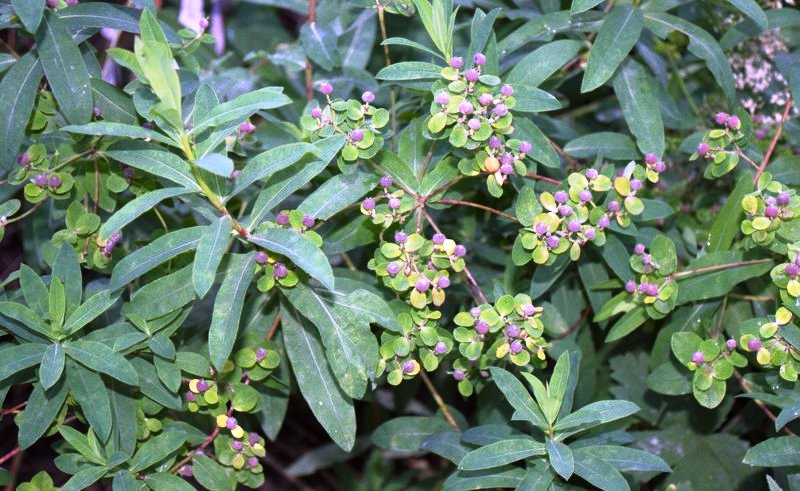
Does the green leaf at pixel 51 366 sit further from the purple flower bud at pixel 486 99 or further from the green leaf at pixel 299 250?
the purple flower bud at pixel 486 99

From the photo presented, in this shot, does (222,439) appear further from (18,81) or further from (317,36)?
(317,36)

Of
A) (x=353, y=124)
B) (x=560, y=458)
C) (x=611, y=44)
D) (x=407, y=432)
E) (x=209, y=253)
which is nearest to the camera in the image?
(x=209, y=253)

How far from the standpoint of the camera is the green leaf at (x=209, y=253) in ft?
4.09

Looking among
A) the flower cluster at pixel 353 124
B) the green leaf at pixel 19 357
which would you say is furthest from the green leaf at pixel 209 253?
the green leaf at pixel 19 357

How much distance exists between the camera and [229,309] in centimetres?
138

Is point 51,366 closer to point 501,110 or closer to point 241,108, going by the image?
point 241,108

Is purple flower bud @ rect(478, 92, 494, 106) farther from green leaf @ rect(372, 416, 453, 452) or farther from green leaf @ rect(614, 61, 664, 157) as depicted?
green leaf @ rect(372, 416, 453, 452)

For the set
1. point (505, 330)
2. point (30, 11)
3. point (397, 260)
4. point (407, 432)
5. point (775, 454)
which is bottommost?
point (407, 432)

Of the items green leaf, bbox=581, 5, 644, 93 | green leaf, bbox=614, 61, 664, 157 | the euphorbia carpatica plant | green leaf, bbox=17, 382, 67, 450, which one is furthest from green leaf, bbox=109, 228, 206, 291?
green leaf, bbox=614, 61, 664, 157

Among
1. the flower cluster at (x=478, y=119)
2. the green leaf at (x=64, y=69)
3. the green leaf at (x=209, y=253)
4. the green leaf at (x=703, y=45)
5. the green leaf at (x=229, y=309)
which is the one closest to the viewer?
the green leaf at (x=209, y=253)

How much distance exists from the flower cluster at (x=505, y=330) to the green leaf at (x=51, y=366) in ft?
2.20

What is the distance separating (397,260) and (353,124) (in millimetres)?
255

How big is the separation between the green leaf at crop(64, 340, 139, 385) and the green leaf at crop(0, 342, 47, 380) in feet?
0.15

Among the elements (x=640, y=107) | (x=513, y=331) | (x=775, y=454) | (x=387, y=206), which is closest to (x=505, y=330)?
(x=513, y=331)
